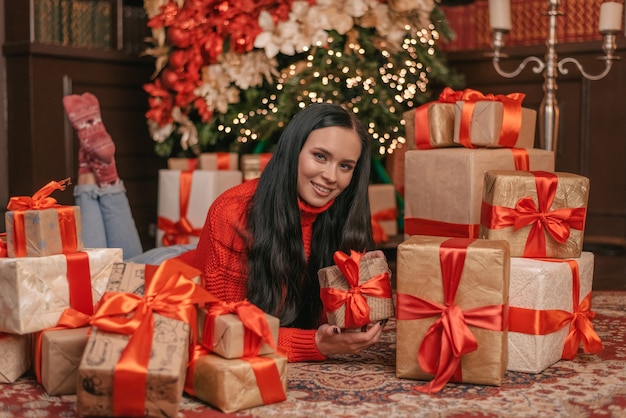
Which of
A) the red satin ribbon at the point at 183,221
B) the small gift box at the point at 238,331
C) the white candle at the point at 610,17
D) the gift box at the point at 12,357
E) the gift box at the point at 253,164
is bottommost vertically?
the gift box at the point at 12,357

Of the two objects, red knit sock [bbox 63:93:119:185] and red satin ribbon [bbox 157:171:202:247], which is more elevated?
red knit sock [bbox 63:93:119:185]

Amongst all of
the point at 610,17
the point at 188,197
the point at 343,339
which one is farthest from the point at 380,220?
the point at 343,339

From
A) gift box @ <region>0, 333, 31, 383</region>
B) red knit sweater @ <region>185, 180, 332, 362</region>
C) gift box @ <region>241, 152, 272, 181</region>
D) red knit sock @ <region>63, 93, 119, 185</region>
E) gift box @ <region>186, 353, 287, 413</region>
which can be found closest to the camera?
gift box @ <region>186, 353, 287, 413</region>

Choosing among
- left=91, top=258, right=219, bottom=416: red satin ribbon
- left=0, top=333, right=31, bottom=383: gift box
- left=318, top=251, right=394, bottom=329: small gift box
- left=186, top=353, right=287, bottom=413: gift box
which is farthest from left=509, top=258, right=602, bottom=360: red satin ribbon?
left=0, top=333, right=31, bottom=383: gift box

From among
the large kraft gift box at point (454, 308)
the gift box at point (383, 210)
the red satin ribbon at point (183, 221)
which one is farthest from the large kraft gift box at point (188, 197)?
the large kraft gift box at point (454, 308)

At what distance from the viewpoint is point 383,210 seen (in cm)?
362

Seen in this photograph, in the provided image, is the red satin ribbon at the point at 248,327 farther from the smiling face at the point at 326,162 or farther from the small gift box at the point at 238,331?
the smiling face at the point at 326,162

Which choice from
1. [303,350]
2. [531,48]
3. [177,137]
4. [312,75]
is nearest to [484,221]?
[303,350]

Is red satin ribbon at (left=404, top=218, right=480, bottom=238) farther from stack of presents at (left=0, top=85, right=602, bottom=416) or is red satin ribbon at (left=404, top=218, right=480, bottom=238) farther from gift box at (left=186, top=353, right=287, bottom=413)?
gift box at (left=186, top=353, right=287, bottom=413)

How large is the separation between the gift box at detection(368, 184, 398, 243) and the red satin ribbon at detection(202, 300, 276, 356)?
6.02 ft

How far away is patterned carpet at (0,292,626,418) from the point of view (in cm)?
163

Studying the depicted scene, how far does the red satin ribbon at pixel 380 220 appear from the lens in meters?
3.53

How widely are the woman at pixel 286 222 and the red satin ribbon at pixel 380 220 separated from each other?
4.80ft

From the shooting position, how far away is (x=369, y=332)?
1852mm
